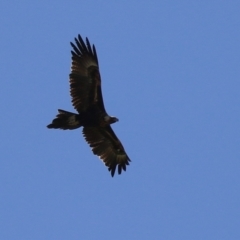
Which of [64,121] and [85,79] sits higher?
[85,79]

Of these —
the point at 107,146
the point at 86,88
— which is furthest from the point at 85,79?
the point at 107,146

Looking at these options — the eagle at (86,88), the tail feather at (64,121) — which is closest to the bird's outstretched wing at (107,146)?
the eagle at (86,88)

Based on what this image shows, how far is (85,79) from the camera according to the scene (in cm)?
2461

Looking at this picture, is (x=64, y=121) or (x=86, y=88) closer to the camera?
(x=64, y=121)

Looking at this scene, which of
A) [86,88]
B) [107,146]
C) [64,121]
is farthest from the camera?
[107,146]

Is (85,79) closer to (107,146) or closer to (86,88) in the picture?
(86,88)

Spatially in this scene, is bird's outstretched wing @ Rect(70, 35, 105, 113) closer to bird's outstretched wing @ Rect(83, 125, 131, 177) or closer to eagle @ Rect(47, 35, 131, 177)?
eagle @ Rect(47, 35, 131, 177)

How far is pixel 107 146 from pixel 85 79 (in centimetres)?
268

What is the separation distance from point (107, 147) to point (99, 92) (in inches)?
94.5

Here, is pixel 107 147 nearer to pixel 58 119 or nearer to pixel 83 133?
pixel 83 133

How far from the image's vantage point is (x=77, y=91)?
965 inches

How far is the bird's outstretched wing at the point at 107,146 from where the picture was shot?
25.9 metres

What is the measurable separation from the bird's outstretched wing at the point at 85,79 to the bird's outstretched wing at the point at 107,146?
143cm

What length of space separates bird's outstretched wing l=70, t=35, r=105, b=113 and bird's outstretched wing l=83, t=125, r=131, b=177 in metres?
1.43
